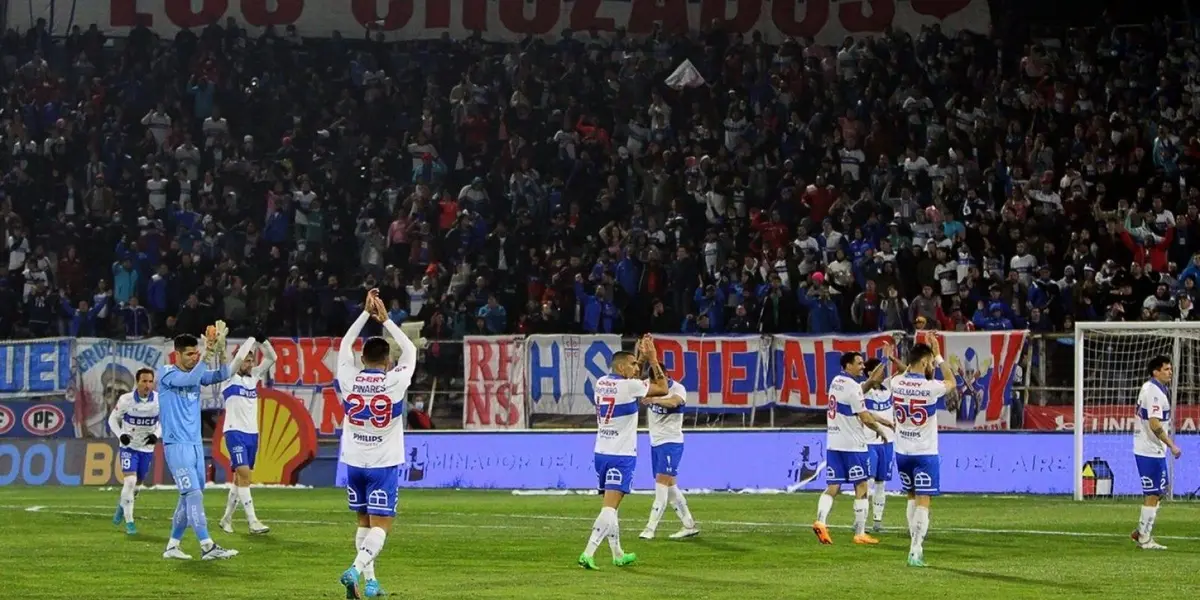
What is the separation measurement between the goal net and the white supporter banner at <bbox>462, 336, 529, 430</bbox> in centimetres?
978

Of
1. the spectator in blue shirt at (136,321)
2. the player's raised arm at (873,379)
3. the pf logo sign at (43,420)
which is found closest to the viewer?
the player's raised arm at (873,379)

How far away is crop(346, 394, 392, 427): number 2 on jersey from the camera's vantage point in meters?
15.8

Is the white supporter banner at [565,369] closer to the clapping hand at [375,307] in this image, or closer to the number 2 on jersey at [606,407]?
the number 2 on jersey at [606,407]

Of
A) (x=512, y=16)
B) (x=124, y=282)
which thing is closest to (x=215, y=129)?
(x=124, y=282)

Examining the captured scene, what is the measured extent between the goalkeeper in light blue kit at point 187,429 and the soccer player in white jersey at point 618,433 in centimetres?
375

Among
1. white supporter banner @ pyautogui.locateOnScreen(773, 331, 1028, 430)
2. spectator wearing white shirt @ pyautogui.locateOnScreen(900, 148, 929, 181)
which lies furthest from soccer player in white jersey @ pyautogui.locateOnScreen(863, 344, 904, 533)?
spectator wearing white shirt @ pyautogui.locateOnScreen(900, 148, 929, 181)

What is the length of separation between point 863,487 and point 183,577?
8637 millimetres

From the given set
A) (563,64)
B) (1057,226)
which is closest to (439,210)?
(563,64)

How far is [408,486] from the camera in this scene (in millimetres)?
34344

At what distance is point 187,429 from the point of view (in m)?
19.6

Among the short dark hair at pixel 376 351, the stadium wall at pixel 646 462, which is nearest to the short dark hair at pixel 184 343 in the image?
the short dark hair at pixel 376 351

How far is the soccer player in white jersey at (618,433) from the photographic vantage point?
19.0 metres

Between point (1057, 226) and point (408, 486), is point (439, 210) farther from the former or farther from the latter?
point (1057, 226)

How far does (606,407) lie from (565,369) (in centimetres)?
1403
